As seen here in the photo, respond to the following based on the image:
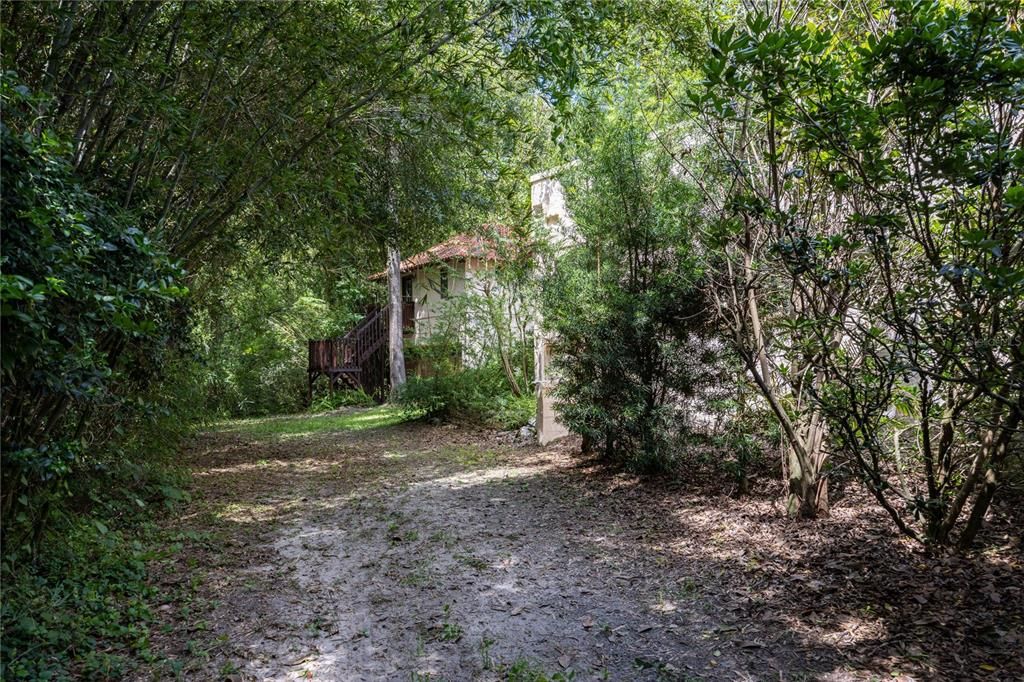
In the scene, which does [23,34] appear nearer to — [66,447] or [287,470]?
[66,447]

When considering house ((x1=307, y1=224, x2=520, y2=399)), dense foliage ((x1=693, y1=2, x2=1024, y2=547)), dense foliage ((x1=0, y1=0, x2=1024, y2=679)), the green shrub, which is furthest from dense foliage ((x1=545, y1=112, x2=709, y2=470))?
house ((x1=307, y1=224, x2=520, y2=399))

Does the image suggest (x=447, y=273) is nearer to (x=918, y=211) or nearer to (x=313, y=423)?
(x=313, y=423)

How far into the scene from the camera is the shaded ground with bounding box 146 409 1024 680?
315cm

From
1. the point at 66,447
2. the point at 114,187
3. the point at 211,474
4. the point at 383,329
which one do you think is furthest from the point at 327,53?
the point at 383,329

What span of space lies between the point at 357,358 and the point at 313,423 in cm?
419

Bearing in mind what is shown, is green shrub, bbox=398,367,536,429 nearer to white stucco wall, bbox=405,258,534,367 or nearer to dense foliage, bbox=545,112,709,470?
white stucco wall, bbox=405,258,534,367

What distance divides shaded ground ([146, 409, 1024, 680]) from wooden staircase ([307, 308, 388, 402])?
11.0 metres

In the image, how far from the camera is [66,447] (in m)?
2.76

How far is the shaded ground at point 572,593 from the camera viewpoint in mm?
3154

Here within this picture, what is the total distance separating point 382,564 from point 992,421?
401cm

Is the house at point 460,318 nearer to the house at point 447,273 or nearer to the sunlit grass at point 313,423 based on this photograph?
the house at point 447,273

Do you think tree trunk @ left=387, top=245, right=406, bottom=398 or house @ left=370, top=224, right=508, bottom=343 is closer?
house @ left=370, top=224, right=508, bottom=343

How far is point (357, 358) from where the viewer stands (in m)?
18.1

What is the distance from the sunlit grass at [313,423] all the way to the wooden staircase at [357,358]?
6.04 feet
